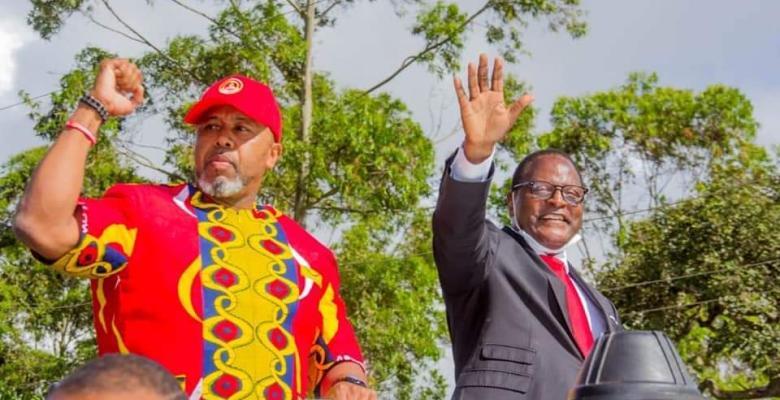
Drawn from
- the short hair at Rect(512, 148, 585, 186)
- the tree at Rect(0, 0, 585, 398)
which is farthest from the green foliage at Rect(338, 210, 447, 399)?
the short hair at Rect(512, 148, 585, 186)

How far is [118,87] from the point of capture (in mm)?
2682

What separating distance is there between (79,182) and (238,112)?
2.13ft

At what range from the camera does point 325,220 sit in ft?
51.5

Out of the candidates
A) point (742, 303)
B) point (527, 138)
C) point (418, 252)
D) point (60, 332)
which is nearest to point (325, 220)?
point (418, 252)

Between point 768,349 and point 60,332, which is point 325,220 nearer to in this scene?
point 768,349

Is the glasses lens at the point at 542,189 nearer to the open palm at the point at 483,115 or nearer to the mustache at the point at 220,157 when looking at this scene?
the open palm at the point at 483,115

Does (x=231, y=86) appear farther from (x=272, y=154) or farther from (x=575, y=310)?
(x=575, y=310)

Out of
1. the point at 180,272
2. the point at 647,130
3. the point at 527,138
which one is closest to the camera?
the point at 180,272

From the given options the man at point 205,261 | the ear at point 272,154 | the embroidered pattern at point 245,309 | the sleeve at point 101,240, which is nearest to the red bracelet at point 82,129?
the man at point 205,261

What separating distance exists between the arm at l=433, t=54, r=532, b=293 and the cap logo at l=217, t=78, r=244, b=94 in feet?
1.85

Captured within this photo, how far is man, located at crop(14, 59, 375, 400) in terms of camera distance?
101 inches

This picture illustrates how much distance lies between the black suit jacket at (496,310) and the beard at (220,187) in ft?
1.60

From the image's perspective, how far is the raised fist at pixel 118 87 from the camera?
2.62 metres

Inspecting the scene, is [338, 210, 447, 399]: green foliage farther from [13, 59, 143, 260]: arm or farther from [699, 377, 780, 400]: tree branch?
[13, 59, 143, 260]: arm
